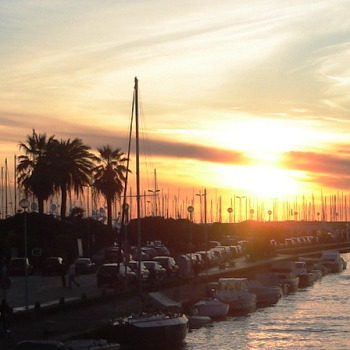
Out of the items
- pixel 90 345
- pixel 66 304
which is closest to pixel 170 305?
pixel 66 304

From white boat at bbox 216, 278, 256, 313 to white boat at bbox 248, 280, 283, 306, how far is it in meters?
5.33

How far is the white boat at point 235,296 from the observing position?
210 feet

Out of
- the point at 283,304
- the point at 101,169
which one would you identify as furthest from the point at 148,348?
the point at 101,169

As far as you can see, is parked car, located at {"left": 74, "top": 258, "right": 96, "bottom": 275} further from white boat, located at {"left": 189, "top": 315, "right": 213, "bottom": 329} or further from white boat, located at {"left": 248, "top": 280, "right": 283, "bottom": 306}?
white boat, located at {"left": 189, "top": 315, "right": 213, "bottom": 329}

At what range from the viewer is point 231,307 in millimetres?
63750

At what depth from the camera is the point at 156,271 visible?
66.7m

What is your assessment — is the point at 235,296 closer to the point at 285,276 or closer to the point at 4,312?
the point at 285,276

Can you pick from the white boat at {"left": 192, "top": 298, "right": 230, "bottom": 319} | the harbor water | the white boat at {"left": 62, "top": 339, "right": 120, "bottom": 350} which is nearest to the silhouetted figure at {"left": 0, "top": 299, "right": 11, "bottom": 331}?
the white boat at {"left": 62, "top": 339, "right": 120, "bottom": 350}

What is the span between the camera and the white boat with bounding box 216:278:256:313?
64125 millimetres

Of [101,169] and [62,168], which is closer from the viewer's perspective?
[62,168]

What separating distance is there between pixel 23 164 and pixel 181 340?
151ft

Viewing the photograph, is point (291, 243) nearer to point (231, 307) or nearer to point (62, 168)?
point (62, 168)

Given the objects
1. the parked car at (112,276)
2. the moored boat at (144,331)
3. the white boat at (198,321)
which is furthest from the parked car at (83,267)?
the moored boat at (144,331)

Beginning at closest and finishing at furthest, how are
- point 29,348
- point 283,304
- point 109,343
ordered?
point 29,348 < point 109,343 < point 283,304
